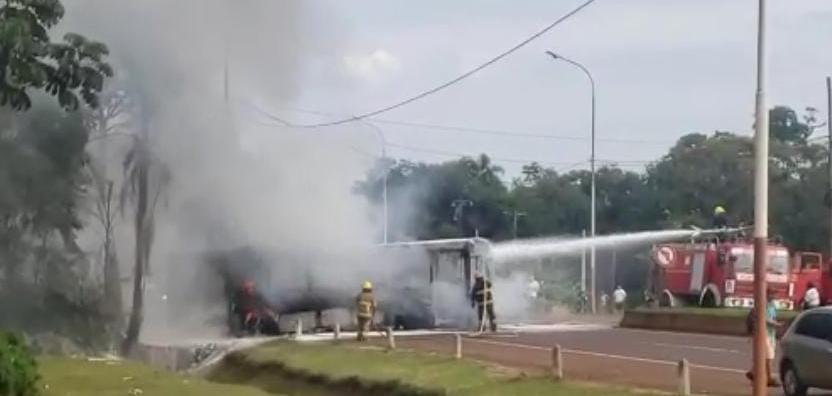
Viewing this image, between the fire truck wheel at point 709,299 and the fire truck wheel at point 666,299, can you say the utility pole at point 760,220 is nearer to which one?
the fire truck wheel at point 709,299

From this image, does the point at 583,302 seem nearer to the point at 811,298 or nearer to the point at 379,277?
the point at 811,298

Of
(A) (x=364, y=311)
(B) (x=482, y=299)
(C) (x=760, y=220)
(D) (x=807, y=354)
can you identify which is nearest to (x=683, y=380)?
(D) (x=807, y=354)

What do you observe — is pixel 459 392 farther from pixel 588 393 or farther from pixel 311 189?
pixel 311 189

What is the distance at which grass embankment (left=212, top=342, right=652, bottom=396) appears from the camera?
74.6 feet

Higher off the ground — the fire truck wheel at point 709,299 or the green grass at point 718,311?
the fire truck wheel at point 709,299

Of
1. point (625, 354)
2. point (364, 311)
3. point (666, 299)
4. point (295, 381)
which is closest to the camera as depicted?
point (295, 381)

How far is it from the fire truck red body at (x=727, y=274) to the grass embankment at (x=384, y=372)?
1643cm


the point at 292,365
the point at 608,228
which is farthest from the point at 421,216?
the point at 292,365

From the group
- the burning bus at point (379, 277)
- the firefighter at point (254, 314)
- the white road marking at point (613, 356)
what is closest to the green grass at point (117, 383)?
the white road marking at point (613, 356)

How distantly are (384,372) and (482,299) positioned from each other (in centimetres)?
1167

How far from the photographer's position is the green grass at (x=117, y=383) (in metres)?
23.1

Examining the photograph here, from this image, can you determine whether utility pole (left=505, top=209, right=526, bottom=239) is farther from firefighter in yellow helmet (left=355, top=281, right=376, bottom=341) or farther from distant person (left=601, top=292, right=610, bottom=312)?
firefighter in yellow helmet (left=355, top=281, right=376, bottom=341)

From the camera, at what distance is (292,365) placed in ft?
101

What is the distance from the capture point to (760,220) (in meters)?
17.2
